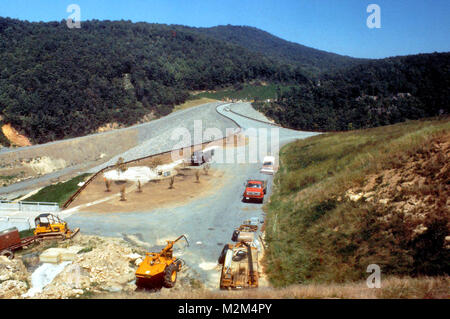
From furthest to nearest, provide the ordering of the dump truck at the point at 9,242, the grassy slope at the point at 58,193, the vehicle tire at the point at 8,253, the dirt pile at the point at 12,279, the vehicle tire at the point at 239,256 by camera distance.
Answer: the grassy slope at the point at 58,193
the dump truck at the point at 9,242
the vehicle tire at the point at 8,253
the vehicle tire at the point at 239,256
the dirt pile at the point at 12,279

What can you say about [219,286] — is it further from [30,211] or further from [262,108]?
[262,108]

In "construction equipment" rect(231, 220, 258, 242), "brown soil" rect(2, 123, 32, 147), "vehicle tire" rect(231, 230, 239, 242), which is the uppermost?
"brown soil" rect(2, 123, 32, 147)

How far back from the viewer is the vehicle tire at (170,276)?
13992 mm

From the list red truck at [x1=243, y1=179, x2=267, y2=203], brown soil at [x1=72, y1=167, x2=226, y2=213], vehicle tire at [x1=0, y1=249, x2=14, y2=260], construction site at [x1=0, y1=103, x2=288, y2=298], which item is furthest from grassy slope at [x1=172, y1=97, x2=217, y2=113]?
vehicle tire at [x1=0, y1=249, x2=14, y2=260]

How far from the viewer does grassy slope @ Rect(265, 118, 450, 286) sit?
13539mm

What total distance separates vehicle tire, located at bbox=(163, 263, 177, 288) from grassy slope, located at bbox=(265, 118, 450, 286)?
4.62 metres

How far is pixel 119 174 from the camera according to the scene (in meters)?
36.1

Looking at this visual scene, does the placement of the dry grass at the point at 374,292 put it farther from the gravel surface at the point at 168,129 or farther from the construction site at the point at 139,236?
the gravel surface at the point at 168,129

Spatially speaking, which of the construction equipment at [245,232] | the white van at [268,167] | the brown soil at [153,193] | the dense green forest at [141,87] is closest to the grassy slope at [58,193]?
the brown soil at [153,193]

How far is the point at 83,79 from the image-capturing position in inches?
3457

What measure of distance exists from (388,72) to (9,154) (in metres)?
134

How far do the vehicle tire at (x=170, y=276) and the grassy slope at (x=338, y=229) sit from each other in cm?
462

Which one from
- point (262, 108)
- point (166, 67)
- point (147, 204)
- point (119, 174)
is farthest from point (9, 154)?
point (166, 67)

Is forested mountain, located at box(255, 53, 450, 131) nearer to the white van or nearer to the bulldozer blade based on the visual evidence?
the white van
